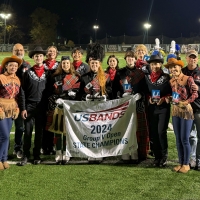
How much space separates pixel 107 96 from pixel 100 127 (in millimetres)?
488

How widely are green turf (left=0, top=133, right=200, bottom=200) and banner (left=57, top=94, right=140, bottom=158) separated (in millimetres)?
258

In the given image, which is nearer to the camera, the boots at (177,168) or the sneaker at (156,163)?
the boots at (177,168)

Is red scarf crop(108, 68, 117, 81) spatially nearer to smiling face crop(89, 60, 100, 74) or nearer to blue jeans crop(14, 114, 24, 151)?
smiling face crop(89, 60, 100, 74)

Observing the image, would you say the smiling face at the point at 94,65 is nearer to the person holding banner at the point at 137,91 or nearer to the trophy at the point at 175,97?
the person holding banner at the point at 137,91

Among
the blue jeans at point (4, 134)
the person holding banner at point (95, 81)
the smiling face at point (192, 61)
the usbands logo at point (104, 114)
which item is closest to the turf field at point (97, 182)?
the blue jeans at point (4, 134)

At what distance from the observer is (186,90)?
4648 millimetres

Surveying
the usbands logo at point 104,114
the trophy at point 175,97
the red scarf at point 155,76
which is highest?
the red scarf at point 155,76

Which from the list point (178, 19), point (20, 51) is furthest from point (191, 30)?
point (20, 51)

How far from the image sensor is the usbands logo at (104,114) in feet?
16.9

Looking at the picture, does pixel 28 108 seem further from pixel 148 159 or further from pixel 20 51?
pixel 148 159

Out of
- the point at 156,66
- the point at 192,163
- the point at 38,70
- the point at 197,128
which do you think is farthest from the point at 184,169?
the point at 38,70

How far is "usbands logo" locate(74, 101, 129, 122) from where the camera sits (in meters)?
5.14

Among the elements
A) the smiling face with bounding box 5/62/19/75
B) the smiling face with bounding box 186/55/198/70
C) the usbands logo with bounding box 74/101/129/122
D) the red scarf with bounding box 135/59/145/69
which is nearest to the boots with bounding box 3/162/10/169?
the usbands logo with bounding box 74/101/129/122

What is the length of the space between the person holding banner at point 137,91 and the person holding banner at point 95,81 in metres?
0.29
